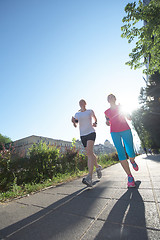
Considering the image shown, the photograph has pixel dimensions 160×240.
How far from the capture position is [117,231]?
3.55 ft

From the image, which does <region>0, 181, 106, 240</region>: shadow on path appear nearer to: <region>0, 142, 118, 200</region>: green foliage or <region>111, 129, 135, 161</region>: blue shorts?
<region>111, 129, 135, 161</region>: blue shorts

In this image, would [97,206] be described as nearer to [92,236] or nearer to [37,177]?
[92,236]

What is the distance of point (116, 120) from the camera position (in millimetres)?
2840

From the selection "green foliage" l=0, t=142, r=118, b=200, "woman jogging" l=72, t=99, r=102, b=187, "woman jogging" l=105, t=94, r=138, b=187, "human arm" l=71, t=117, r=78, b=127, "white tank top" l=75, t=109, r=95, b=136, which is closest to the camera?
"woman jogging" l=105, t=94, r=138, b=187

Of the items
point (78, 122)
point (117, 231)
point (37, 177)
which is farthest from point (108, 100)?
point (37, 177)

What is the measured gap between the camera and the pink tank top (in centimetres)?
276

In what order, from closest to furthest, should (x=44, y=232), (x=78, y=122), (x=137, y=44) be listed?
1. (x=44, y=232)
2. (x=78, y=122)
3. (x=137, y=44)

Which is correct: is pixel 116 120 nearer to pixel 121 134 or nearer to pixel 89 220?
pixel 121 134

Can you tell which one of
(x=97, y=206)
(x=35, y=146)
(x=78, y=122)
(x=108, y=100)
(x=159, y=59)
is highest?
(x=159, y=59)

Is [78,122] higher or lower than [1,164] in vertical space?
higher

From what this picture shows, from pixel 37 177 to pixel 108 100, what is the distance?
130 inches

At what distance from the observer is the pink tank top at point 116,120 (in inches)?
108

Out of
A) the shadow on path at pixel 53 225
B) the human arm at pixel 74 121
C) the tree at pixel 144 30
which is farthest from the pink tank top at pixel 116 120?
the tree at pixel 144 30

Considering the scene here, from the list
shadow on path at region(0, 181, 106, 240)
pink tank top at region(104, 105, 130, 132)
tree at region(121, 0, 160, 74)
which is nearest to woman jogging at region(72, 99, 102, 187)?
pink tank top at region(104, 105, 130, 132)
